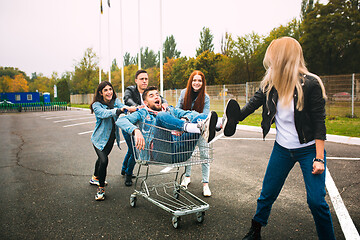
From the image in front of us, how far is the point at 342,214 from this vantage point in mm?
3295

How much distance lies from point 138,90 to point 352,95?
1297 cm

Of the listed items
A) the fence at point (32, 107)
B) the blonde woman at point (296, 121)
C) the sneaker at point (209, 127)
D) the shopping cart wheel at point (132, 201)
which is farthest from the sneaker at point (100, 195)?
the fence at point (32, 107)

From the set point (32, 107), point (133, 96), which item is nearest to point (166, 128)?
point (133, 96)

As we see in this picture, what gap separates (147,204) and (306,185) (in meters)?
2.28

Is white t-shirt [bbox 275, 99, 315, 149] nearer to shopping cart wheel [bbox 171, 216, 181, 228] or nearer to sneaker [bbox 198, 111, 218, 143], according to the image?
sneaker [bbox 198, 111, 218, 143]

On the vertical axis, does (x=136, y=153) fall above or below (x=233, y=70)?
below

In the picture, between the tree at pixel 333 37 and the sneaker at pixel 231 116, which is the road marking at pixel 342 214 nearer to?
the sneaker at pixel 231 116

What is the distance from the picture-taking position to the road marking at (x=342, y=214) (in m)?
2.82

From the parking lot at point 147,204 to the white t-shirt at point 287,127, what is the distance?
3.61 feet

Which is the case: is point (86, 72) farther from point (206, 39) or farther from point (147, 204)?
point (147, 204)

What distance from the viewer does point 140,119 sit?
3.37 meters

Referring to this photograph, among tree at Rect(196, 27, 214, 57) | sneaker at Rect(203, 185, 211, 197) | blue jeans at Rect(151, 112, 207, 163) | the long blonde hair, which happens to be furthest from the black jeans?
tree at Rect(196, 27, 214, 57)

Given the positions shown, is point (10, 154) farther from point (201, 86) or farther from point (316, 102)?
point (316, 102)

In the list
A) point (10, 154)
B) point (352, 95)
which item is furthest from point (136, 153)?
point (352, 95)
